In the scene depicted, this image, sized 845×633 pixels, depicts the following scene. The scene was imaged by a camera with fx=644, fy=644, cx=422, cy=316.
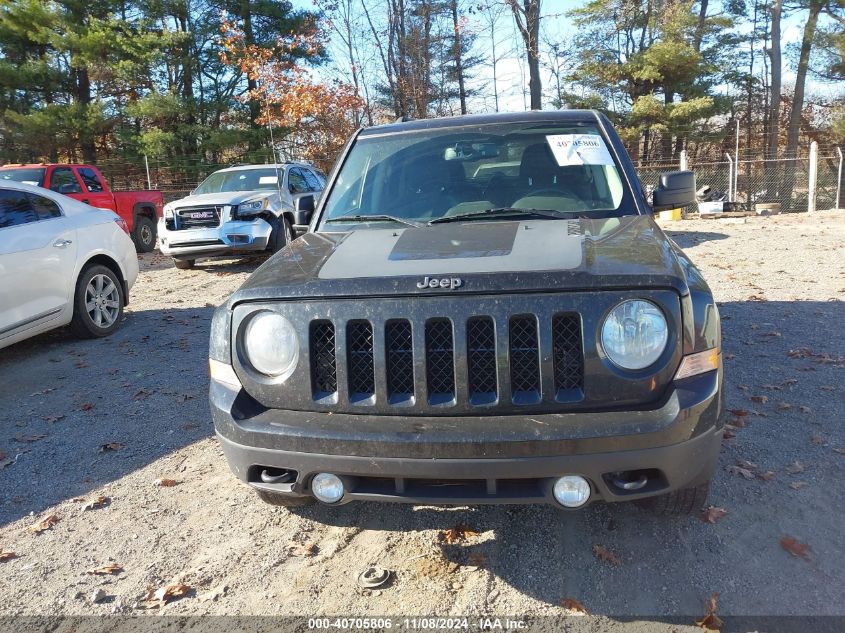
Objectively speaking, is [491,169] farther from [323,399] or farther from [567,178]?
[323,399]

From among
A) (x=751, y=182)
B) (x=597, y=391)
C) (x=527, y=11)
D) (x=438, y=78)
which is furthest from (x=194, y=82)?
(x=597, y=391)

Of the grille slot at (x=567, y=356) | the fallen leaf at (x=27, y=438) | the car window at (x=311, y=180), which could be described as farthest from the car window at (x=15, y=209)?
the car window at (x=311, y=180)

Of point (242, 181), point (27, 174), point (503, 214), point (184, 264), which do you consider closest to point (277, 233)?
point (242, 181)

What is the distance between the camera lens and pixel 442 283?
2.28 m

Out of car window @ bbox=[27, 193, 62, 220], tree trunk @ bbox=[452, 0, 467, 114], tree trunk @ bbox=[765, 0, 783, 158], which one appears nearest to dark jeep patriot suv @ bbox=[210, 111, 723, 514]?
car window @ bbox=[27, 193, 62, 220]

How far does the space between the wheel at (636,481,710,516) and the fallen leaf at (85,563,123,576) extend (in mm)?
2272

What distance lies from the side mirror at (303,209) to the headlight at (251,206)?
249 inches

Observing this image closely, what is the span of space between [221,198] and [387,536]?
865 cm

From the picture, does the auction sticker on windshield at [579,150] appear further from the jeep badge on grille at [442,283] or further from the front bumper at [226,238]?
the front bumper at [226,238]

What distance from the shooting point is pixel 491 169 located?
144 inches

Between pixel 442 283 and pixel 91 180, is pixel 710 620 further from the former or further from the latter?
pixel 91 180

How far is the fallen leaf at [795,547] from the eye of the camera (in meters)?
2.66

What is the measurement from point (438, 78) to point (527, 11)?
4955 millimetres

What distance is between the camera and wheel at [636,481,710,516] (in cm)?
264
